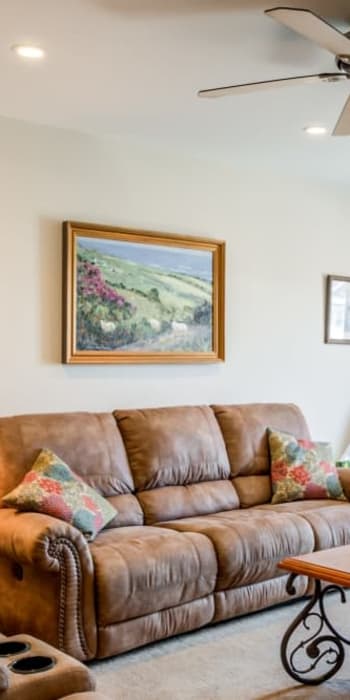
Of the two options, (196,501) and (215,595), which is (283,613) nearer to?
(215,595)

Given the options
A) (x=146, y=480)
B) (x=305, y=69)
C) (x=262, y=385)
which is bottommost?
(x=146, y=480)

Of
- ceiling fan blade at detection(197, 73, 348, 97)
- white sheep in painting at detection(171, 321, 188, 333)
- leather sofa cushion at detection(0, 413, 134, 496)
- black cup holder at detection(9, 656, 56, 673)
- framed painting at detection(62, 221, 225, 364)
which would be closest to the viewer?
black cup holder at detection(9, 656, 56, 673)

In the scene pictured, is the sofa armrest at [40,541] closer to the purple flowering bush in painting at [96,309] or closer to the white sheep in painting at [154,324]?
the purple flowering bush in painting at [96,309]

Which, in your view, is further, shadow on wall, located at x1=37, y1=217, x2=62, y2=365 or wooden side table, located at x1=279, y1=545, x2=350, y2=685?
shadow on wall, located at x1=37, y1=217, x2=62, y2=365

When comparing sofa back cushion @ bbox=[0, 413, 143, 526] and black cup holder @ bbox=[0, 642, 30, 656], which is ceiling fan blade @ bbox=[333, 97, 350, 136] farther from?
black cup holder @ bbox=[0, 642, 30, 656]

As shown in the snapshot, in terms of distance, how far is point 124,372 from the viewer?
180 inches

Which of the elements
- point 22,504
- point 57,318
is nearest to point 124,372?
point 57,318

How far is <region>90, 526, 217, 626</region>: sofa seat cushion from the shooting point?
313 cm

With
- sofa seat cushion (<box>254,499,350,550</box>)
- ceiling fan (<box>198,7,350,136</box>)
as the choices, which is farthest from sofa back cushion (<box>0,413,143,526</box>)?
ceiling fan (<box>198,7,350,136</box>)

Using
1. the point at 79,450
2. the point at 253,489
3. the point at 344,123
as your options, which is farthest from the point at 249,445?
the point at 344,123

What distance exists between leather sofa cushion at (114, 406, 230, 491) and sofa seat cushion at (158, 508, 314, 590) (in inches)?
11.9

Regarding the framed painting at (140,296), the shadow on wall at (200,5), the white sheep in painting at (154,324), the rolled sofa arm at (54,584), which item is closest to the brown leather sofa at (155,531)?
the rolled sofa arm at (54,584)

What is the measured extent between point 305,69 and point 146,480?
221 cm

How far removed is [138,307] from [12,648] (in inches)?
96.7
